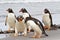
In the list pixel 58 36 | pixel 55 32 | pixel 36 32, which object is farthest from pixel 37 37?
pixel 55 32

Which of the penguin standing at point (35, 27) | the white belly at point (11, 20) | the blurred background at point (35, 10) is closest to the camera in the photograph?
the penguin standing at point (35, 27)

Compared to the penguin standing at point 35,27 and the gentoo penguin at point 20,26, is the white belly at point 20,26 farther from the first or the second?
the penguin standing at point 35,27

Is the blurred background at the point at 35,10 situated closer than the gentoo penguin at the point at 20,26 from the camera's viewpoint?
No

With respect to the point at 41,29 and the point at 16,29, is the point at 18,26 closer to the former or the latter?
the point at 16,29

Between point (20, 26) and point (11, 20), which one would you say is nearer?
point (20, 26)

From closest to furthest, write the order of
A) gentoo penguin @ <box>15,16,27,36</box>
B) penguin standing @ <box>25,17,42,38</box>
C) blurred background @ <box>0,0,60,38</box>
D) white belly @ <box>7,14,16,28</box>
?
penguin standing @ <box>25,17,42,38</box>
gentoo penguin @ <box>15,16,27,36</box>
white belly @ <box>7,14,16,28</box>
blurred background @ <box>0,0,60,38</box>

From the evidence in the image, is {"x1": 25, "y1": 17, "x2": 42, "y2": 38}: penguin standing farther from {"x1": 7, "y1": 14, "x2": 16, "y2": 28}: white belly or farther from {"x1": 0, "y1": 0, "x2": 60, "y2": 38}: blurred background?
{"x1": 0, "y1": 0, "x2": 60, "y2": 38}: blurred background

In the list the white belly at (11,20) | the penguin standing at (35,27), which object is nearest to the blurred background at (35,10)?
the white belly at (11,20)

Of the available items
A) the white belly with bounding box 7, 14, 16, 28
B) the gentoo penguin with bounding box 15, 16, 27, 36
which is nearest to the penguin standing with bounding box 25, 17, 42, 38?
the gentoo penguin with bounding box 15, 16, 27, 36

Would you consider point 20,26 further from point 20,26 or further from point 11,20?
point 11,20

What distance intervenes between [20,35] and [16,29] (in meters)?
0.17

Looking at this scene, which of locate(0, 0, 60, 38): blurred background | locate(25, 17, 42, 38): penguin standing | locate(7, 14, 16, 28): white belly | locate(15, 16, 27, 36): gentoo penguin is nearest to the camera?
locate(25, 17, 42, 38): penguin standing

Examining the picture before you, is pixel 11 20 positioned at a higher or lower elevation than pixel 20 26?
higher

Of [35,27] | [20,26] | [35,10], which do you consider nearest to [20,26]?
[20,26]
